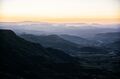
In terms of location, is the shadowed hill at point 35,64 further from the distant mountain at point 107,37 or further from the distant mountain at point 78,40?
the distant mountain at point 107,37

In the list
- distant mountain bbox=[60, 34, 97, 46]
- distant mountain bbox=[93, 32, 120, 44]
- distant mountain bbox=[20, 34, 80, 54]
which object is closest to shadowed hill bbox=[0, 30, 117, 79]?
distant mountain bbox=[20, 34, 80, 54]

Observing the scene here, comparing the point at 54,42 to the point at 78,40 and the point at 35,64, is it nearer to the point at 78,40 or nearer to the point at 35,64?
the point at 78,40

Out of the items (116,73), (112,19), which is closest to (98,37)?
(112,19)

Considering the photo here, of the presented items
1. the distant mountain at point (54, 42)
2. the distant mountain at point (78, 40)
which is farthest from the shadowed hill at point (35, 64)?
the distant mountain at point (78, 40)

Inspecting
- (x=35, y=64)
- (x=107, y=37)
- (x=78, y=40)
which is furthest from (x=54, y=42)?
(x=107, y=37)

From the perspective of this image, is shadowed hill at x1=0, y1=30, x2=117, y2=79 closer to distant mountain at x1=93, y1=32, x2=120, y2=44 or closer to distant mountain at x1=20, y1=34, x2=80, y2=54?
distant mountain at x1=20, y1=34, x2=80, y2=54
